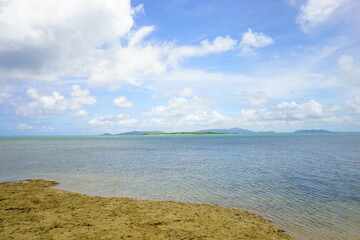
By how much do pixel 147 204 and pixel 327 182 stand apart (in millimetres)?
20764

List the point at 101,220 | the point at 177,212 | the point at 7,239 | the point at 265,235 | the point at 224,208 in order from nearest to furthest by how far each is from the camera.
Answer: the point at 7,239 < the point at 265,235 < the point at 101,220 < the point at 177,212 < the point at 224,208

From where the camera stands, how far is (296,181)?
26.7 metres

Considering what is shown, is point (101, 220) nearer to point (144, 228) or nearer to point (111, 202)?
point (144, 228)

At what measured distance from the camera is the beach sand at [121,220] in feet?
37.4

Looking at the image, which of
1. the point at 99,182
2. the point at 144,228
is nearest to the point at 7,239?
the point at 144,228

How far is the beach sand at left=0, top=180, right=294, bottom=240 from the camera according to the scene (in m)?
11.4

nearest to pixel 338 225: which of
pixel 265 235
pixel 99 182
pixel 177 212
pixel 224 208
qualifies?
pixel 265 235

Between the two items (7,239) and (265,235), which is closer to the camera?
(7,239)

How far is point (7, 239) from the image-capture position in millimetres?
10609

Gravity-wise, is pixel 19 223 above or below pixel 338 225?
above

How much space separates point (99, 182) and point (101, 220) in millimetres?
13884

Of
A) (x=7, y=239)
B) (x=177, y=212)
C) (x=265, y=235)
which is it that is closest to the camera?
(x=7, y=239)

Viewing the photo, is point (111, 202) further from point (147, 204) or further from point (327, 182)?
point (327, 182)

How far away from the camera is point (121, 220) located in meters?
13.3
